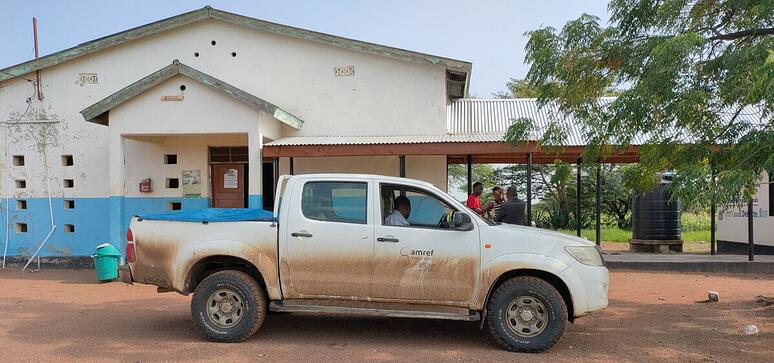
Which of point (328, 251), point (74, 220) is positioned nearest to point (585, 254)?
point (328, 251)

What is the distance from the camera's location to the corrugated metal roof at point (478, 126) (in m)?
12.7

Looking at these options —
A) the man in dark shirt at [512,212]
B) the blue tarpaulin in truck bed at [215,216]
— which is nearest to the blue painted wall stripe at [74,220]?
the man in dark shirt at [512,212]

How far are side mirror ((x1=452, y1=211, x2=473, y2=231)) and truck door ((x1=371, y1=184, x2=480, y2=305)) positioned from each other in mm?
55

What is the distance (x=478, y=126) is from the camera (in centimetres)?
1475

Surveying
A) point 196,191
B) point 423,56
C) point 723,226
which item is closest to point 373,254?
point 423,56

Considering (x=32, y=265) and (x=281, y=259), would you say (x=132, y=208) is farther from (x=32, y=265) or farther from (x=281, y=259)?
(x=281, y=259)

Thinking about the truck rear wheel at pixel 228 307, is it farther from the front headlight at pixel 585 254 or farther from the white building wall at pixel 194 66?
the white building wall at pixel 194 66

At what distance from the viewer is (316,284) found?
6699 mm

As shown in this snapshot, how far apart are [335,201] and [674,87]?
4.07 meters

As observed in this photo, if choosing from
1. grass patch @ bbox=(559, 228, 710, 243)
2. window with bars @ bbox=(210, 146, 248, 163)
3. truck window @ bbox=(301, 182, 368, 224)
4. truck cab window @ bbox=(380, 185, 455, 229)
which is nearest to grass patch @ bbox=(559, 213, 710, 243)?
grass patch @ bbox=(559, 228, 710, 243)

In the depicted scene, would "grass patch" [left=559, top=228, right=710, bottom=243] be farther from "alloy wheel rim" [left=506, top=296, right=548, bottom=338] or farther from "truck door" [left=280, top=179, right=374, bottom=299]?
"truck door" [left=280, top=179, right=374, bottom=299]

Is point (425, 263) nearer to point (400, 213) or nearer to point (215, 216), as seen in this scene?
point (400, 213)

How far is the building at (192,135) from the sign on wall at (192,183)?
0.9 inches

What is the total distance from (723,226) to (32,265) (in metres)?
18.1
